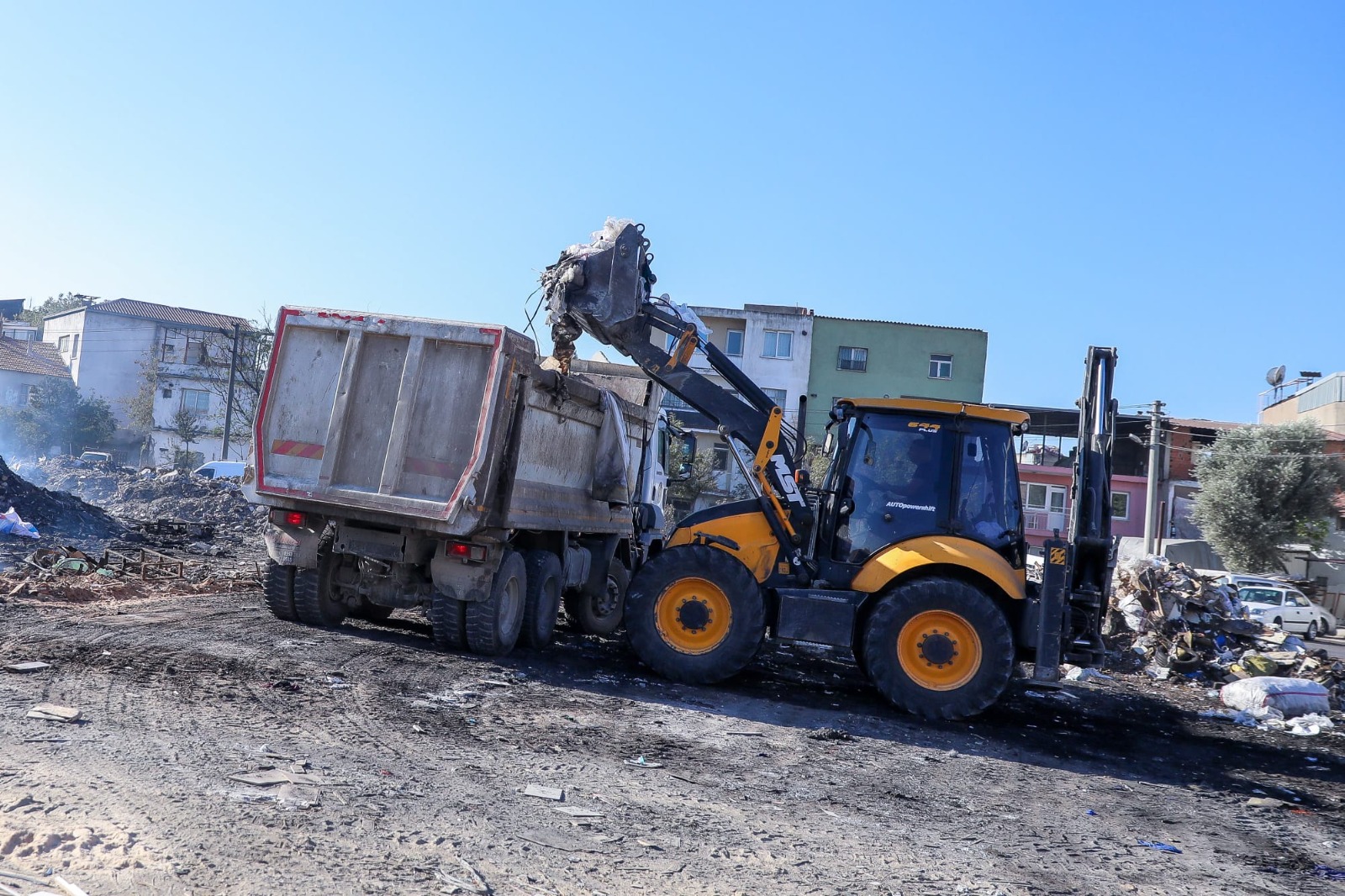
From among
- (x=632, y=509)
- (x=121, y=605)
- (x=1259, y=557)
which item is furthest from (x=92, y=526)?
(x=1259, y=557)

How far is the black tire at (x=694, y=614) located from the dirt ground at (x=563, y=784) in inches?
9.6

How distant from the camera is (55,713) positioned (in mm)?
5410

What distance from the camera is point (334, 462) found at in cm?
821

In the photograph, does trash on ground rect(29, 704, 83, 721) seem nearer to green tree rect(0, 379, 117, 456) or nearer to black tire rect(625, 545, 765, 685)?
black tire rect(625, 545, 765, 685)

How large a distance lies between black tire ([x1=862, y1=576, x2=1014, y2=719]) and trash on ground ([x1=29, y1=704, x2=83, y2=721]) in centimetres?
517

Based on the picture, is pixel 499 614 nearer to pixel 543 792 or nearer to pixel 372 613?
pixel 372 613

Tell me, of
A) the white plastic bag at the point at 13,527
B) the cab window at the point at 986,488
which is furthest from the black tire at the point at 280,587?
the white plastic bag at the point at 13,527

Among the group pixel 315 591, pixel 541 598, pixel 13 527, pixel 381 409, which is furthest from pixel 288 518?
pixel 13 527

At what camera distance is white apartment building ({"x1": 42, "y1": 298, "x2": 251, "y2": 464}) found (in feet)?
155

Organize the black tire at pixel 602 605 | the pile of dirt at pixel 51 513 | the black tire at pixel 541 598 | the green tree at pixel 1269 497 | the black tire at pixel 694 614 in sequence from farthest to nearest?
the green tree at pixel 1269 497, the pile of dirt at pixel 51 513, the black tire at pixel 602 605, the black tire at pixel 541 598, the black tire at pixel 694 614

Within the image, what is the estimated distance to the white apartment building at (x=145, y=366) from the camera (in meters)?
47.3

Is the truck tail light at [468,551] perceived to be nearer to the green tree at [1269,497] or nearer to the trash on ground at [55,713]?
the trash on ground at [55,713]

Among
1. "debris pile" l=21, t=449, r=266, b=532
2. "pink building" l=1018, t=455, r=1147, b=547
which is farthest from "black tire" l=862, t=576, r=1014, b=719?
"pink building" l=1018, t=455, r=1147, b=547

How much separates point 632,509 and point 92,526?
1019cm
